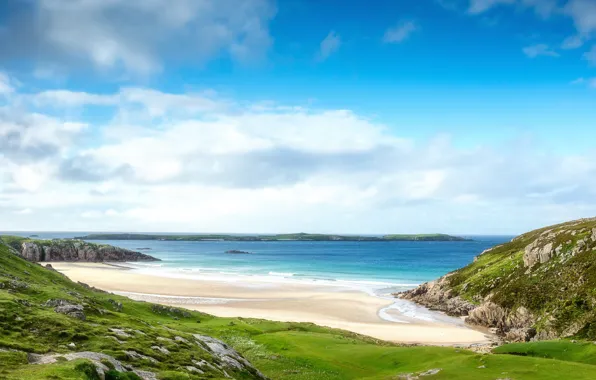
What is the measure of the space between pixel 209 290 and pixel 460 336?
6196cm

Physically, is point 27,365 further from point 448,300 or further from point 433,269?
point 433,269

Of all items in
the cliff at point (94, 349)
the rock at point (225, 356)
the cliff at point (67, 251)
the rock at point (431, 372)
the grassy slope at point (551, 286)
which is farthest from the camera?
the cliff at point (67, 251)

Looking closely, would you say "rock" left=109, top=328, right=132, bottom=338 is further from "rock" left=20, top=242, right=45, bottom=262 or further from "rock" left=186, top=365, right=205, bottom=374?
"rock" left=20, top=242, right=45, bottom=262

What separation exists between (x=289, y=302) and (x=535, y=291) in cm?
4616

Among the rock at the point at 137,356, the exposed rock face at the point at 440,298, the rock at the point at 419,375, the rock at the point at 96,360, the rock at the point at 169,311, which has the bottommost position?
the exposed rock face at the point at 440,298

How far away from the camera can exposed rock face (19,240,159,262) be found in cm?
15150

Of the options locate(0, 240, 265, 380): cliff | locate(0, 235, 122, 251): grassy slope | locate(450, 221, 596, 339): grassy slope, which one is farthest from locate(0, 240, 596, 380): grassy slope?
locate(0, 235, 122, 251): grassy slope

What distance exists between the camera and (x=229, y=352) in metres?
23.7

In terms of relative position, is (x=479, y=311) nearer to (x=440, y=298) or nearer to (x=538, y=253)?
(x=538, y=253)

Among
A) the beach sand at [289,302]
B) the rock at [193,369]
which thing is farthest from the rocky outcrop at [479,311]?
the rock at [193,369]

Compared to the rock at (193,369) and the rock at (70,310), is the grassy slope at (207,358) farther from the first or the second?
the rock at (70,310)

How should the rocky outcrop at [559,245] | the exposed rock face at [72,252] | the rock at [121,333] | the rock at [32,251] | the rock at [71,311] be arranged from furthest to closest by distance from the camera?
1. the exposed rock face at [72,252]
2. the rock at [32,251]
3. the rocky outcrop at [559,245]
4. the rock at [71,311]
5. the rock at [121,333]

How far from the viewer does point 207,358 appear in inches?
814

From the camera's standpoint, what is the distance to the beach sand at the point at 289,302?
5669 centimetres
